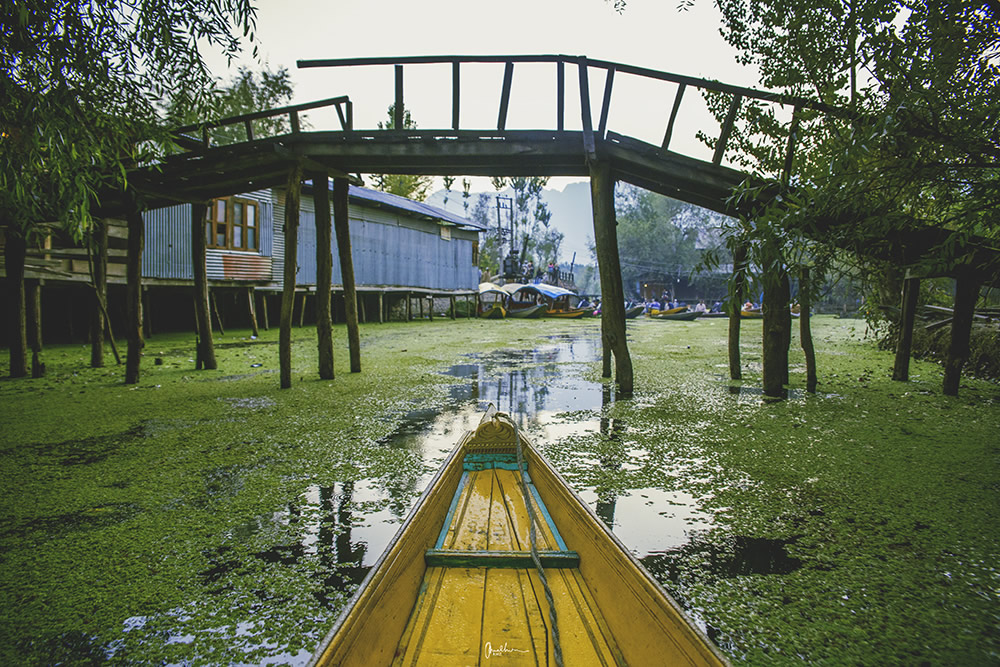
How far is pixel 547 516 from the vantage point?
2.66 meters

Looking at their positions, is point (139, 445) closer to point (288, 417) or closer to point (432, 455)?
point (288, 417)

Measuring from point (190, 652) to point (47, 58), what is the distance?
171 inches

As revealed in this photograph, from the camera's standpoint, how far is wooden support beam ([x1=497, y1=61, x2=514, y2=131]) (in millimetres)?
6234

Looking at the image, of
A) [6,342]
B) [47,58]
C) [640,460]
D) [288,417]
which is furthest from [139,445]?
[6,342]

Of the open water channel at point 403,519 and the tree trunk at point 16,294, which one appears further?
the tree trunk at point 16,294

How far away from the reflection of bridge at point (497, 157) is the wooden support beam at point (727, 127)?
0.01 metres

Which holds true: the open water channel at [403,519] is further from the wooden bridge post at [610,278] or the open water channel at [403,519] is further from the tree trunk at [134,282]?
the tree trunk at [134,282]

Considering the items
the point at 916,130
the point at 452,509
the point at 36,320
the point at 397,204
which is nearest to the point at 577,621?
the point at 452,509

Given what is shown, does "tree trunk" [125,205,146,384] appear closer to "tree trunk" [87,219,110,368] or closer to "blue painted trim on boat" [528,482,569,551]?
"tree trunk" [87,219,110,368]

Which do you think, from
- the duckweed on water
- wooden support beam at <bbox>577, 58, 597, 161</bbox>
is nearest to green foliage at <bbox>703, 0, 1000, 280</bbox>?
the duckweed on water

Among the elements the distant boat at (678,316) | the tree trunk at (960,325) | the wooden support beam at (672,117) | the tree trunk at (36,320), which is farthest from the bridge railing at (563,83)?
the distant boat at (678,316)

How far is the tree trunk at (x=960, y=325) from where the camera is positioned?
5883 mm

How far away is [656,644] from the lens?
4.90 feet

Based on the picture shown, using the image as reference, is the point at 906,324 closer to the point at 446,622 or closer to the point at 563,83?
the point at 563,83
